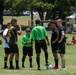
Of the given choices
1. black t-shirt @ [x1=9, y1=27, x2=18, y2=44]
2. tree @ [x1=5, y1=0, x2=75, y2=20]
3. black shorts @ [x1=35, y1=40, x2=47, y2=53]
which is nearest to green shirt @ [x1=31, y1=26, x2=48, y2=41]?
black shorts @ [x1=35, y1=40, x2=47, y2=53]

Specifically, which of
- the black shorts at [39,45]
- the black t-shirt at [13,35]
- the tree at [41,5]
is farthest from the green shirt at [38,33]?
the tree at [41,5]

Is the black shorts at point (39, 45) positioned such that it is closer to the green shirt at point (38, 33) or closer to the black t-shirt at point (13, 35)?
the green shirt at point (38, 33)

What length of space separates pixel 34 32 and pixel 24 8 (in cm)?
4209

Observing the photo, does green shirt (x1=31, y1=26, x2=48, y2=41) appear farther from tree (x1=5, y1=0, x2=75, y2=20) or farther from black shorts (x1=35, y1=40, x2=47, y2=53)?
tree (x1=5, y1=0, x2=75, y2=20)

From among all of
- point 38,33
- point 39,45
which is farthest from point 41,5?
point 39,45

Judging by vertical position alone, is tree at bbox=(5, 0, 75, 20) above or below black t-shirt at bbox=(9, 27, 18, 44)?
below

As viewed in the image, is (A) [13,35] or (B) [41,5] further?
(B) [41,5]

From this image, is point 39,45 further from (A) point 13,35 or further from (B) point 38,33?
(A) point 13,35

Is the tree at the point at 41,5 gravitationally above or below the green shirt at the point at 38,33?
below

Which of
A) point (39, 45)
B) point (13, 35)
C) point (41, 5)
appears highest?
point (13, 35)

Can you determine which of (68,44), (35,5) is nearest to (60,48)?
(68,44)

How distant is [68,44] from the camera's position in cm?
3203

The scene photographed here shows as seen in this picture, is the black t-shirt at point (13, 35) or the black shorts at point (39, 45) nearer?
the black shorts at point (39, 45)

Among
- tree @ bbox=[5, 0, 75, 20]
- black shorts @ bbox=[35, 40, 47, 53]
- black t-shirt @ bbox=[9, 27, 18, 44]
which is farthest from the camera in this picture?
tree @ bbox=[5, 0, 75, 20]
